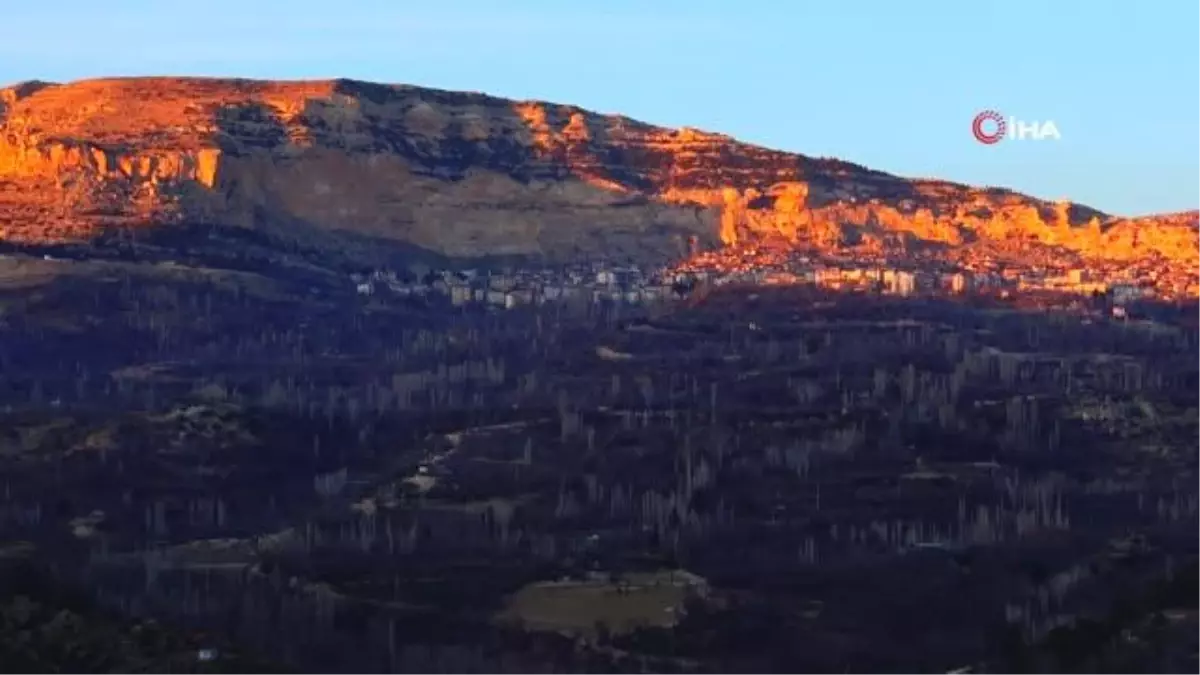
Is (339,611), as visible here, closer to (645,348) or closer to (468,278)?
(645,348)

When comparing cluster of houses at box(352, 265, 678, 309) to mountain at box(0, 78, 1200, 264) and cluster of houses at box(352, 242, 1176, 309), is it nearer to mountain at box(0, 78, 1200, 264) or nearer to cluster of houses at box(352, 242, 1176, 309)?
cluster of houses at box(352, 242, 1176, 309)

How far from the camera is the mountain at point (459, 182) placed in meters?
126

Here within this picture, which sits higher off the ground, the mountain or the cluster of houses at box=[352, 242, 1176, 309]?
the mountain

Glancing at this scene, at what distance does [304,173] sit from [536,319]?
21.1 m

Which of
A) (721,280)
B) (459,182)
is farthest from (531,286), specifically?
(459,182)

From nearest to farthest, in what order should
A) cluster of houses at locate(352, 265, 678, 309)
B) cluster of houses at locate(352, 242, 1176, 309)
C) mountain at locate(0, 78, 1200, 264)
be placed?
1. cluster of houses at locate(352, 242, 1176, 309)
2. cluster of houses at locate(352, 265, 678, 309)
3. mountain at locate(0, 78, 1200, 264)

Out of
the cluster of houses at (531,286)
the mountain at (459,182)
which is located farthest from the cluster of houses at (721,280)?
the mountain at (459,182)

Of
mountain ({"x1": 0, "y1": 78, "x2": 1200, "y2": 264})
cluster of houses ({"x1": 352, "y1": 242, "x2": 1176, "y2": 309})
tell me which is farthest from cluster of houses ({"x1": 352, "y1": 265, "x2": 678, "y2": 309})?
mountain ({"x1": 0, "y1": 78, "x2": 1200, "y2": 264})

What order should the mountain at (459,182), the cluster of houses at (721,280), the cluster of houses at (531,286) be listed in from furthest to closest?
the mountain at (459,182) → the cluster of houses at (531,286) → the cluster of houses at (721,280)

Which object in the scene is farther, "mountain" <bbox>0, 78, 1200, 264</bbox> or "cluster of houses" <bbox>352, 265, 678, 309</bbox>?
"mountain" <bbox>0, 78, 1200, 264</bbox>

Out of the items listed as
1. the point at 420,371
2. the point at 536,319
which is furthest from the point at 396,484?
the point at 536,319

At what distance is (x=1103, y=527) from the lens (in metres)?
59.9

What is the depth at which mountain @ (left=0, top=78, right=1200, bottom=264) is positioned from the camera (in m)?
126

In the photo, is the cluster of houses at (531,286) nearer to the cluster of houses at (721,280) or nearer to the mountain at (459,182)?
the cluster of houses at (721,280)
